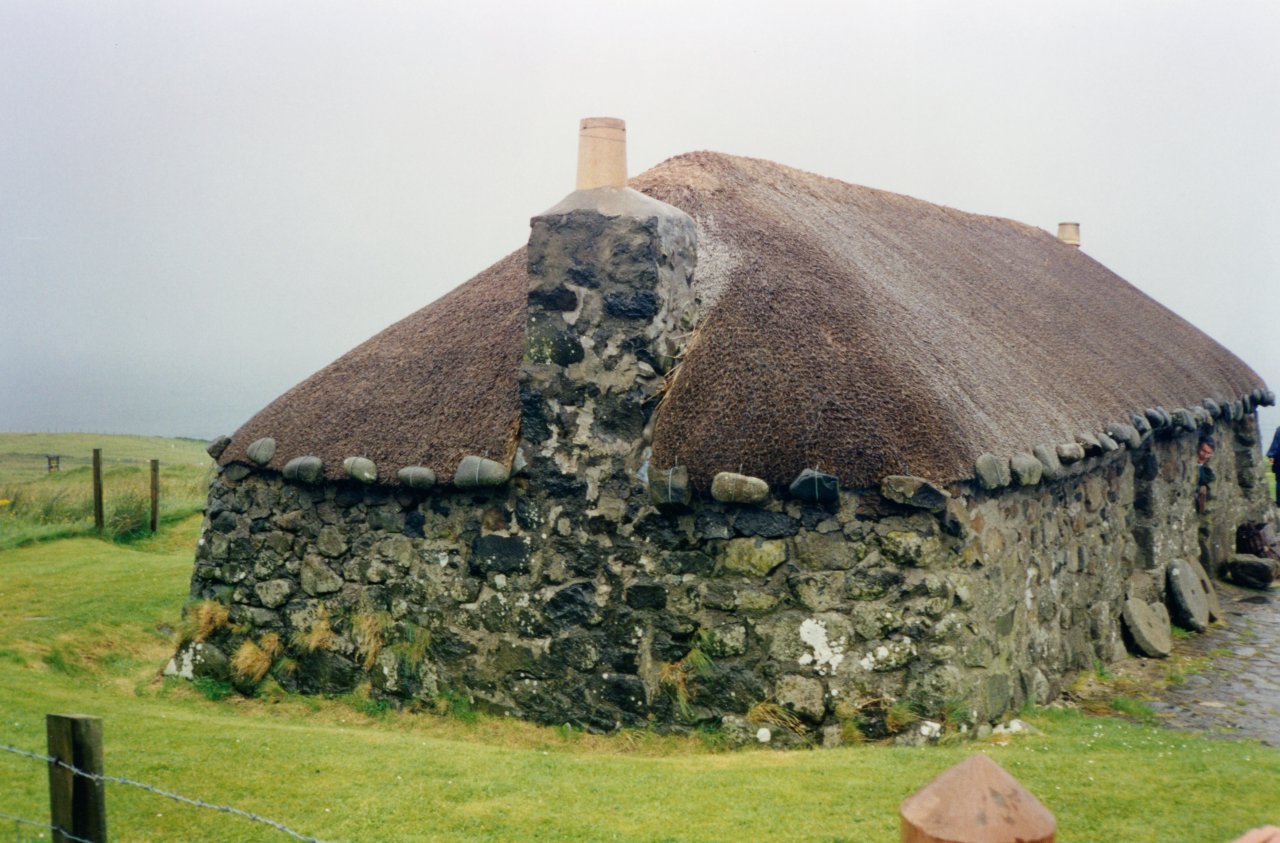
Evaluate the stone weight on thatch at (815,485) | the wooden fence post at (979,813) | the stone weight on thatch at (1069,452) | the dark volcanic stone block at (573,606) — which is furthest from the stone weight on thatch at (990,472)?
the wooden fence post at (979,813)

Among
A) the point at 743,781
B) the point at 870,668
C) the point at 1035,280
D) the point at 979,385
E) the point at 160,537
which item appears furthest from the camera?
the point at 160,537

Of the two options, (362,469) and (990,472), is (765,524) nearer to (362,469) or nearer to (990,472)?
(990,472)

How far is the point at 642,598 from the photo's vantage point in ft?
28.1

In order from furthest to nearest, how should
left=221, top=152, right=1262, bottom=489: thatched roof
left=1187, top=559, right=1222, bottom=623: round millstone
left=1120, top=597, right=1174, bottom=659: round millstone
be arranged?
left=1187, top=559, right=1222, bottom=623: round millstone < left=1120, top=597, right=1174, bottom=659: round millstone < left=221, top=152, right=1262, bottom=489: thatched roof

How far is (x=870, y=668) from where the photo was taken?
26.6 feet

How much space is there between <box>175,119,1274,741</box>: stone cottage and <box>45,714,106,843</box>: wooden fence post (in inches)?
171

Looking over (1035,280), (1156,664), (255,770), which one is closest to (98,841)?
(255,770)

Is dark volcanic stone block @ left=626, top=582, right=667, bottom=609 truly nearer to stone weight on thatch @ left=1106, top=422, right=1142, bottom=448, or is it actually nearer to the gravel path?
the gravel path

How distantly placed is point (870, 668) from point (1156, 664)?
511cm

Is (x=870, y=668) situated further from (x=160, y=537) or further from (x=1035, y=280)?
(x=160, y=537)

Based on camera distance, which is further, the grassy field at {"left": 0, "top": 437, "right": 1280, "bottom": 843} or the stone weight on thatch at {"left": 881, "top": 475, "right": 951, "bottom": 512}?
the stone weight on thatch at {"left": 881, "top": 475, "right": 951, "bottom": 512}

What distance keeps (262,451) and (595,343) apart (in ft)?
10.5

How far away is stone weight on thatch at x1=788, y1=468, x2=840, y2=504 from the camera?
7980 mm

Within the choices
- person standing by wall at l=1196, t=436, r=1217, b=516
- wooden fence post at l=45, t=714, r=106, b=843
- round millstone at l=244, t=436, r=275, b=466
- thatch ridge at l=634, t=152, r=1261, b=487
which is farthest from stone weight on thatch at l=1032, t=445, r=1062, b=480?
person standing by wall at l=1196, t=436, r=1217, b=516
